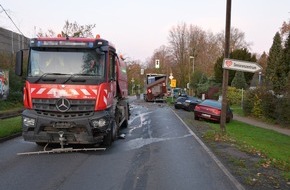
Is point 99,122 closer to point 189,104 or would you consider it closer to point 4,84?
point 4,84

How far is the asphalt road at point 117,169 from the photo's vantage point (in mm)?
7445

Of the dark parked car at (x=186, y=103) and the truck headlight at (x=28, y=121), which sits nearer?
the truck headlight at (x=28, y=121)

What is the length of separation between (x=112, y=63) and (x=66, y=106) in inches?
84.8

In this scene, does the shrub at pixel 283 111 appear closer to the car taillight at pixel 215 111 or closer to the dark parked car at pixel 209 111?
the dark parked car at pixel 209 111

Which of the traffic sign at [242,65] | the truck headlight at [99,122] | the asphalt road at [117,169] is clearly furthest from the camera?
the traffic sign at [242,65]

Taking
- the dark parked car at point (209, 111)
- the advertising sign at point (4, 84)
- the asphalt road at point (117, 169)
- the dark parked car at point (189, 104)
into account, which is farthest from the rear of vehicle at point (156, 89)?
the asphalt road at point (117, 169)

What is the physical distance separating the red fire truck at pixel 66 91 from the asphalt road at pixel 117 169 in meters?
0.59

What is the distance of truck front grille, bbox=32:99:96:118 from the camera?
34.7 feet

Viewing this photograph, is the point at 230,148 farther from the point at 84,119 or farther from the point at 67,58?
the point at 67,58

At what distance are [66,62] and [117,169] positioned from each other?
137 inches

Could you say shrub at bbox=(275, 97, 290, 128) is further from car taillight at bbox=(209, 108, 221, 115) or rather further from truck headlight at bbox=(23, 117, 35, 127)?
truck headlight at bbox=(23, 117, 35, 127)

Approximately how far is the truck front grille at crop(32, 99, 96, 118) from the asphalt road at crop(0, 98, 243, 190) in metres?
1.01

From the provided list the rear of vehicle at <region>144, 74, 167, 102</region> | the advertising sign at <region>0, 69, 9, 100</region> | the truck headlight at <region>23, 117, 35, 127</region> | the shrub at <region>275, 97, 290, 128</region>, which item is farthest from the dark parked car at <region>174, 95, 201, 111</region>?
the truck headlight at <region>23, 117, 35, 127</region>

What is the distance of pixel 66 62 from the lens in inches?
425
